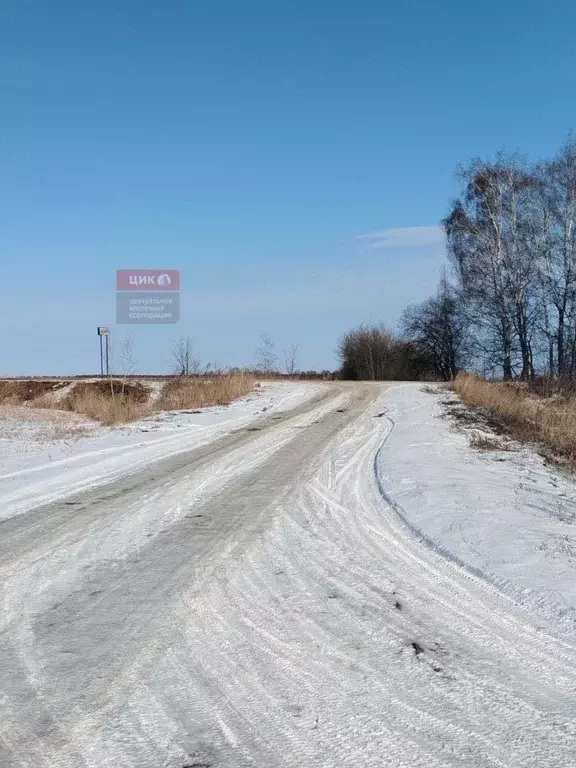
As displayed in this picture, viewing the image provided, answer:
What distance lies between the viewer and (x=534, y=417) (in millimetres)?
13938

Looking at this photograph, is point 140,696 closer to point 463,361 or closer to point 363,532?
point 363,532

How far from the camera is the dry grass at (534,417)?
35.6ft

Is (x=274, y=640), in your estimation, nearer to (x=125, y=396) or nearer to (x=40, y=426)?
(x=40, y=426)

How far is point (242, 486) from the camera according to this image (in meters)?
7.39

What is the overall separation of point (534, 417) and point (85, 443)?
8929mm

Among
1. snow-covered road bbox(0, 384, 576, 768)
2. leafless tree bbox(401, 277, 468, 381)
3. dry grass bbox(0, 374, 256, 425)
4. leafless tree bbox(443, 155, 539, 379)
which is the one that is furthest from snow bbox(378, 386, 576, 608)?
leafless tree bbox(401, 277, 468, 381)

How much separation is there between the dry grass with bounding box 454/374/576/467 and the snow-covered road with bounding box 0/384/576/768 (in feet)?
15.6

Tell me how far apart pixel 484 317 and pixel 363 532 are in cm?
2651

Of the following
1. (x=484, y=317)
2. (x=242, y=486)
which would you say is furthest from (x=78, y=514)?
(x=484, y=317)

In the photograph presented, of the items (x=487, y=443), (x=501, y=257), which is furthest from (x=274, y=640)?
(x=501, y=257)

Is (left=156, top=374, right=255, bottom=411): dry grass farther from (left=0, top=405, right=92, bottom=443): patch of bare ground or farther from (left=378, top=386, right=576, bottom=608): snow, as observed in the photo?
(left=378, top=386, right=576, bottom=608): snow

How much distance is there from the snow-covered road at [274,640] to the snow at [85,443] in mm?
1401

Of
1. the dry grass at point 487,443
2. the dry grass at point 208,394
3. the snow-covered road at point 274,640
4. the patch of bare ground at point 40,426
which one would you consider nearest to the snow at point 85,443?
the patch of bare ground at point 40,426

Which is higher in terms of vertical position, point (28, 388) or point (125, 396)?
point (28, 388)
